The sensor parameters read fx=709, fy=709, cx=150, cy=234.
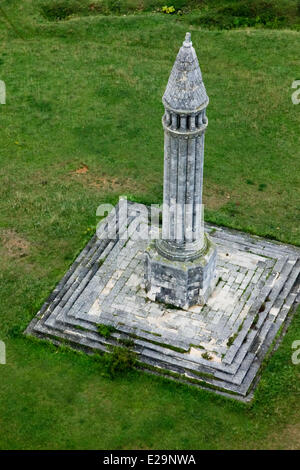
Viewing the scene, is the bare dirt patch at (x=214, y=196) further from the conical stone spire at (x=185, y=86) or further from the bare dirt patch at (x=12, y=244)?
the conical stone spire at (x=185, y=86)

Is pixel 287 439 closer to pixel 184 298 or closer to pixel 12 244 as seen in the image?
pixel 184 298

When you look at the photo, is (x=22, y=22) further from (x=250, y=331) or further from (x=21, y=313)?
(x=250, y=331)

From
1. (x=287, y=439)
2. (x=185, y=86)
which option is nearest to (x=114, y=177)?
(x=185, y=86)

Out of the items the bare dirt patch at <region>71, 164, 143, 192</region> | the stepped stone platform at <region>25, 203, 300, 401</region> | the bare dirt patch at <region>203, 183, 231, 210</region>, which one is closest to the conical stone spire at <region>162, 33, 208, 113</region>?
the stepped stone platform at <region>25, 203, 300, 401</region>

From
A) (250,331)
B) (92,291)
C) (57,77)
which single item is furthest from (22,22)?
(250,331)

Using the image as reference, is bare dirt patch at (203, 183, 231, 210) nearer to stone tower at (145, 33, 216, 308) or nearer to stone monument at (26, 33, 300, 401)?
stone monument at (26, 33, 300, 401)

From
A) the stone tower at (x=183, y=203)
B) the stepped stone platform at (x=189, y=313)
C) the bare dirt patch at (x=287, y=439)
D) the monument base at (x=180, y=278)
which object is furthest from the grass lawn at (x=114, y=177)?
the stone tower at (x=183, y=203)
